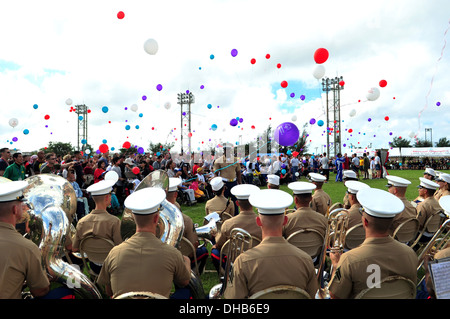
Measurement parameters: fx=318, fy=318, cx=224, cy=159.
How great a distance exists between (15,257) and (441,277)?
102 inches

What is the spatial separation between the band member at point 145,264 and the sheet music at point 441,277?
1.57 m

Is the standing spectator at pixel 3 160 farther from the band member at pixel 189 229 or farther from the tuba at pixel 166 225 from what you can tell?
the tuba at pixel 166 225

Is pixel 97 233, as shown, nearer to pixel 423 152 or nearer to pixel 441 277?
pixel 441 277

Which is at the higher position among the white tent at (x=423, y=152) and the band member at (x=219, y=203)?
the white tent at (x=423, y=152)

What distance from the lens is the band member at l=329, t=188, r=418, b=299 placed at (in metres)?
2.08

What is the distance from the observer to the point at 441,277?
179 centimetres

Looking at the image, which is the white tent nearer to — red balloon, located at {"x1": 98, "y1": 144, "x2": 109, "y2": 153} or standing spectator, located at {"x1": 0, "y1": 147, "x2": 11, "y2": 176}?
red balloon, located at {"x1": 98, "y1": 144, "x2": 109, "y2": 153}

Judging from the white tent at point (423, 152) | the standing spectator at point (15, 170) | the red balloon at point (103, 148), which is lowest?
the standing spectator at point (15, 170)

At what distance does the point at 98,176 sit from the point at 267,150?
51.0 ft

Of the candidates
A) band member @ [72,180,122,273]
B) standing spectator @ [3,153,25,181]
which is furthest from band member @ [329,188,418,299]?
standing spectator @ [3,153,25,181]

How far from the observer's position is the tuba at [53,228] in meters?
2.51

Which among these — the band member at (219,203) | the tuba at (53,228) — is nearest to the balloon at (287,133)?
the band member at (219,203)

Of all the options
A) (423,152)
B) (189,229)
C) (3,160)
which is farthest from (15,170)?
(423,152)
